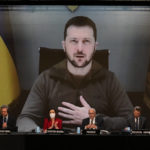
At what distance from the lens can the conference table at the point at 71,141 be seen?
5.43 metres

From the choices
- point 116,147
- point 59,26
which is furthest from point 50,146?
point 59,26

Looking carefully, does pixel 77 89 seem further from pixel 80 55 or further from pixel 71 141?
pixel 71 141

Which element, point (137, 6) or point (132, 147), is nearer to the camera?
point (132, 147)

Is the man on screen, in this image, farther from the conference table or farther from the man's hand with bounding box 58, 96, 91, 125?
the conference table

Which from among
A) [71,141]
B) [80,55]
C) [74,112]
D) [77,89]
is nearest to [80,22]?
[80,55]

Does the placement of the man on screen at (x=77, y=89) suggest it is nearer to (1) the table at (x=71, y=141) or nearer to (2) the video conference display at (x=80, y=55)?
(2) the video conference display at (x=80, y=55)

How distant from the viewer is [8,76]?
10.8 meters

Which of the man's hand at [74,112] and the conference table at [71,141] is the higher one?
the man's hand at [74,112]

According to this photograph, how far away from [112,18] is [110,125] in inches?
107

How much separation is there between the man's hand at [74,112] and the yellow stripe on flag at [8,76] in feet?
4.17

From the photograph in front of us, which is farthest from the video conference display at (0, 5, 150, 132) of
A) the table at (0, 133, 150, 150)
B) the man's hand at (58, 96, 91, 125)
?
the table at (0, 133, 150, 150)

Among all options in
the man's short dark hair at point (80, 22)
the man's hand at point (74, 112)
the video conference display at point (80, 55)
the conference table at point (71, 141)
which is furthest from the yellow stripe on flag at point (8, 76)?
the conference table at point (71, 141)

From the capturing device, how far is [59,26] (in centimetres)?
1077

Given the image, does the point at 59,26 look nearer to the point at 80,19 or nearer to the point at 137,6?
the point at 80,19
